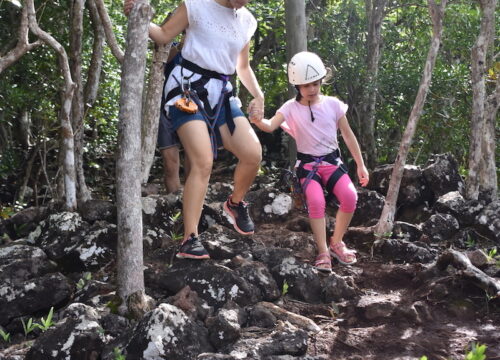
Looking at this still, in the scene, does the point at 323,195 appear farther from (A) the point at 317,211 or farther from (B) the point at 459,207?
(B) the point at 459,207

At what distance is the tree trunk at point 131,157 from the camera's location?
454 centimetres

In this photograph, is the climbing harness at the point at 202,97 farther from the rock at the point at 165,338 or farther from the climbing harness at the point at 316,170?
the rock at the point at 165,338

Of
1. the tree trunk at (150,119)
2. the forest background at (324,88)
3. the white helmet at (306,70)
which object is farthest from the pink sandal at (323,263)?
the forest background at (324,88)

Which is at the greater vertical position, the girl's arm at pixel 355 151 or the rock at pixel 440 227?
the girl's arm at pixel 355 151

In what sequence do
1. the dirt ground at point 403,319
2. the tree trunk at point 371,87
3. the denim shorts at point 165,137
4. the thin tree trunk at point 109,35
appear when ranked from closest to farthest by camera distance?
the dirt ground at point 403,319
the thin tree trunk at point 109,35
the denim shorts at point 165,137
the tree trunk at point 371,87

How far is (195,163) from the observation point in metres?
5.04

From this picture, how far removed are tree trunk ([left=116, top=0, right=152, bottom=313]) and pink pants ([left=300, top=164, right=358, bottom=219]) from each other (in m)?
1.75

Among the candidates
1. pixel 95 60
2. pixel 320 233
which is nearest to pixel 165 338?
pixel 320 233

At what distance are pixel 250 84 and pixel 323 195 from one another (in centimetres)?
117

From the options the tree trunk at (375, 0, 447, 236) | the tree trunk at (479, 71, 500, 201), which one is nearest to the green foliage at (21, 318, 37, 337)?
the tree trunk at (375, 0, 447, 236)

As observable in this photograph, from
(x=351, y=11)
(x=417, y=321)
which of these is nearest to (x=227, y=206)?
(x=417, y=321)

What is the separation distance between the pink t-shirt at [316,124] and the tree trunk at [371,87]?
11.2 ft

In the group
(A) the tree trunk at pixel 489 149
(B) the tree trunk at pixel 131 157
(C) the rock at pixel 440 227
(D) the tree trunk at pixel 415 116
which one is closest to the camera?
(B) the tree trunk at pixel 131 157

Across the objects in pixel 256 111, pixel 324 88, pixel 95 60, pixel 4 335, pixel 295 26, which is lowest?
pixel 4 335
